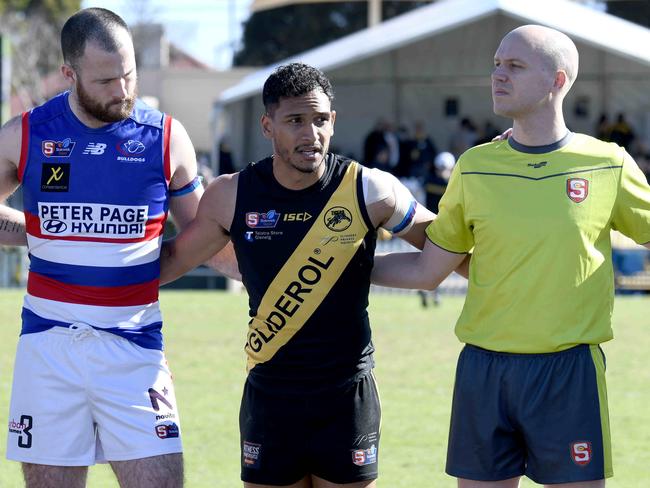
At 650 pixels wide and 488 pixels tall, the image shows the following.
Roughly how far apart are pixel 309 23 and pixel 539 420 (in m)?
45.7

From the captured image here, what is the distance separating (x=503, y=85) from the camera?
439 cm

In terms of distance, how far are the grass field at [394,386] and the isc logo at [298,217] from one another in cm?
284

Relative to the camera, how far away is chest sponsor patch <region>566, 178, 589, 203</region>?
436 centimetres

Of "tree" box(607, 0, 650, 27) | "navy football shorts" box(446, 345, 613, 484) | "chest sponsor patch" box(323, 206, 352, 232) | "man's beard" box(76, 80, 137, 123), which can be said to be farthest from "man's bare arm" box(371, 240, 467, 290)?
"tree" box(607, 0, 650, 27)

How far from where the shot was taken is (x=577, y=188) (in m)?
4.37

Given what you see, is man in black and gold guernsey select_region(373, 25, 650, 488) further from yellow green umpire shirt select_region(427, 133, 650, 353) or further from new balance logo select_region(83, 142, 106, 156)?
new balance logo select_region(83, 142, 106, 156)

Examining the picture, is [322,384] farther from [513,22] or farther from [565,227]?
[513,22]

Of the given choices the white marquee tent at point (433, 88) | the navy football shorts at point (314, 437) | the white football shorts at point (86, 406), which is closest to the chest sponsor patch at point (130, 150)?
the white football shorts at point (86, 406)

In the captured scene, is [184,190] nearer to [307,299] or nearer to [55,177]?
[55,177]

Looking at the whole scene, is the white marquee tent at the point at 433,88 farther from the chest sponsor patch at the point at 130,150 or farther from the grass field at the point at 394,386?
the chest sponsor patch at the point at 130,150

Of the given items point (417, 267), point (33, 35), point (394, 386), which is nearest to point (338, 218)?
point (417, 267)

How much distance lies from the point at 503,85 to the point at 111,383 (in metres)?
1.84

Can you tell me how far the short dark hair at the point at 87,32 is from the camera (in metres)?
4.47

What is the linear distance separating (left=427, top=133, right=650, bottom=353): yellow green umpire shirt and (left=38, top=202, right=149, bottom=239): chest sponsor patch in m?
1.26
